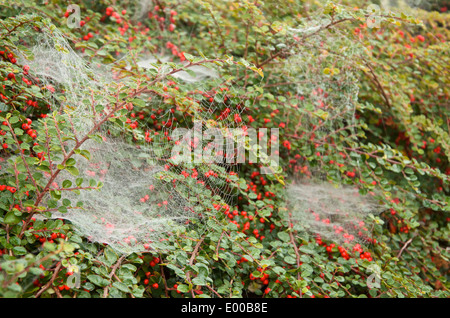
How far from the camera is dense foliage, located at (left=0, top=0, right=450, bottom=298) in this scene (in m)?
1.74

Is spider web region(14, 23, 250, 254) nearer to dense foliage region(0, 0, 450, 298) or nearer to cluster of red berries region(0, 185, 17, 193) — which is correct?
dense foliage region(0, 0, 450, 298)

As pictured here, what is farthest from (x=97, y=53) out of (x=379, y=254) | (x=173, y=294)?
(x=379, y=254)

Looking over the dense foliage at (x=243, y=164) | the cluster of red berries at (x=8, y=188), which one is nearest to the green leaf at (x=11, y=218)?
the dense foliage at (x=243, y=164)

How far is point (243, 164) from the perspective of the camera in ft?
9.10

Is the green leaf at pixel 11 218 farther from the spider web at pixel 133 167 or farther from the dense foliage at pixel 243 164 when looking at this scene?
the spider web at pixel 133 167

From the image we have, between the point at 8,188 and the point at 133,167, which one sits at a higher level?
the point at 8,188

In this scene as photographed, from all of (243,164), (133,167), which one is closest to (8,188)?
(133,167)

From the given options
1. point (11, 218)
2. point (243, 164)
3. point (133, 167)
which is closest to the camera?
point (11, 218)

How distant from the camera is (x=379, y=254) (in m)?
2.68

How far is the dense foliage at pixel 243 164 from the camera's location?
174cm

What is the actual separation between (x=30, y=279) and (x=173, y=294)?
0.74 metres

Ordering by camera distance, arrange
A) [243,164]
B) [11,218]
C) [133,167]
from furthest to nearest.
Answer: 1. [243,164]
2. [133,167]
3. [11,218]

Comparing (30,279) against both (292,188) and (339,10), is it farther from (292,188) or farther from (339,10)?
(339,10)

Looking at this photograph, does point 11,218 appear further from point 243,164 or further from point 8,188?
point 243,164
